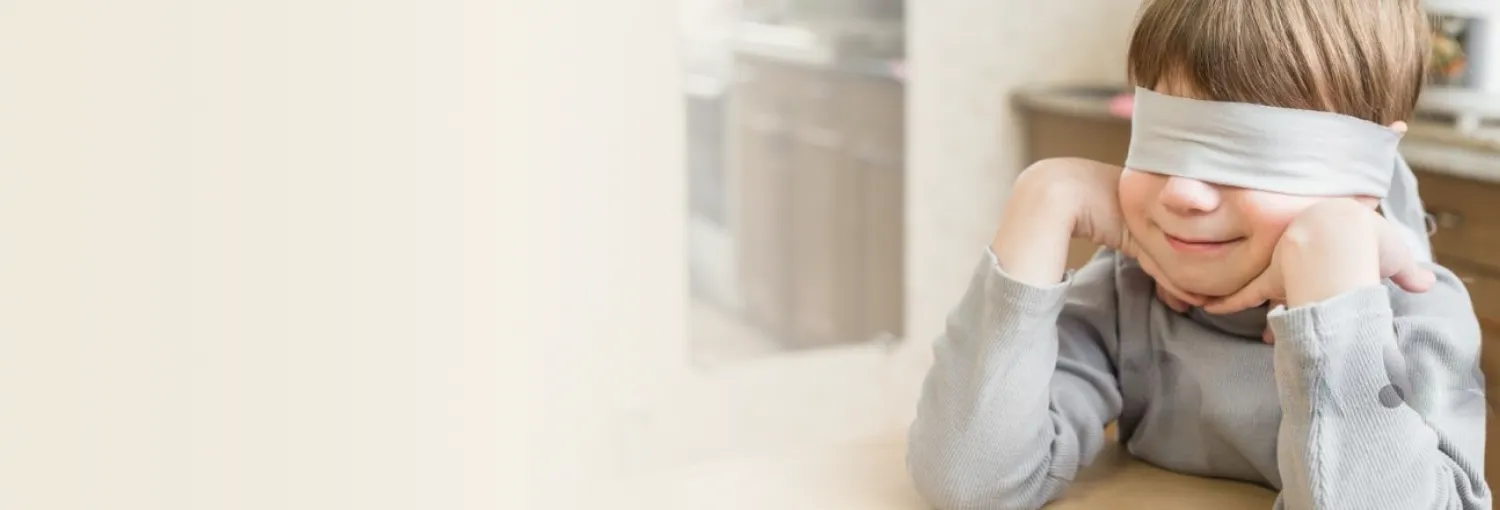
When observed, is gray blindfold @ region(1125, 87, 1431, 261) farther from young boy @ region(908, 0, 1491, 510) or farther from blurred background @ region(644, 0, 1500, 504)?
blurred background @ region(644, 0, 1500, 504)

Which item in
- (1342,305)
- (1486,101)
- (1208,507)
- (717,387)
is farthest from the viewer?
(717,387)

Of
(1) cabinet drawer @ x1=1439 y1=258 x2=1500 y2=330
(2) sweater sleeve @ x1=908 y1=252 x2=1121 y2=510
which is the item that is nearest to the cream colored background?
(2) sweater sleeve @ x1=908 y1=252 x2=1121 y2=510

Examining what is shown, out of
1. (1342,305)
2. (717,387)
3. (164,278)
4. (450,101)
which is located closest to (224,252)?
(164,278)

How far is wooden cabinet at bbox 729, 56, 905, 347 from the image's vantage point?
108 inches

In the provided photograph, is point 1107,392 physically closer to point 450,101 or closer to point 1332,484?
point 1332,484

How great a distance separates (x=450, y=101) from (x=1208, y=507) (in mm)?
533

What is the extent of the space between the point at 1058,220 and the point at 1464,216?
1.25 m

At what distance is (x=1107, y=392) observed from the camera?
3.12 ft

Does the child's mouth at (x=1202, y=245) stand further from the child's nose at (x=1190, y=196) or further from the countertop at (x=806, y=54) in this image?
the countertop at (x=806, y=54)

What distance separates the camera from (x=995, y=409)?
86 centimetres

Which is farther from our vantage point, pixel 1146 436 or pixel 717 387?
pixel 717 387

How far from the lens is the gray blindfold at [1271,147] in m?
0.81

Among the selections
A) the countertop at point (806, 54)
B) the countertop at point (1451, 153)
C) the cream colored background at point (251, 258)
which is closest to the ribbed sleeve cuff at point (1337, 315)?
the cream colored background at point (251, 258)

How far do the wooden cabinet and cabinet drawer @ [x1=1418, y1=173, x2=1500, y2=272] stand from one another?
1.13 metres
